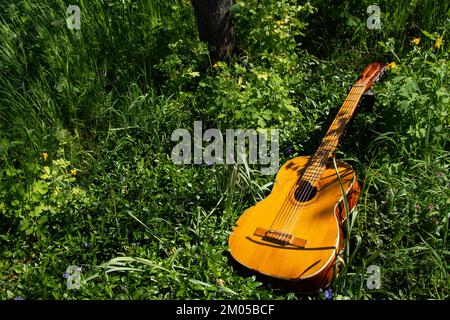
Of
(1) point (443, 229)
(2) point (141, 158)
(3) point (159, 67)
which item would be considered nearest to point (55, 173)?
(2) point (141, 158)

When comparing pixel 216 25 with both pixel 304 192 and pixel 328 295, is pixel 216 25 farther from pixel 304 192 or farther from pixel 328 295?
pixel 328 295

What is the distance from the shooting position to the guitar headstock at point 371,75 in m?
2.88

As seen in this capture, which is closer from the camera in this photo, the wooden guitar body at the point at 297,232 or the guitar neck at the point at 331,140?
the wooden guitar body at the point at 297,232

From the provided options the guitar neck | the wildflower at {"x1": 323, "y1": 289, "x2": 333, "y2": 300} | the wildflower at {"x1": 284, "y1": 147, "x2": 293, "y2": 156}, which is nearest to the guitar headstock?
the guitar neck

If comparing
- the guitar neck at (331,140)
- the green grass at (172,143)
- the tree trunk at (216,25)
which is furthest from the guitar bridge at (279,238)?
the tree trunk at (216,25)

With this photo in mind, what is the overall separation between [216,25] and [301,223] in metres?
1.52

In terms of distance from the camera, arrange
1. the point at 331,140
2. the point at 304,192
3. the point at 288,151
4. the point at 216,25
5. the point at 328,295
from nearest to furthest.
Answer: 1. the point at 328,295
2. the point at 304,192
3. the point at 331,140
4. the point at 288,151
5. the point at 216,25

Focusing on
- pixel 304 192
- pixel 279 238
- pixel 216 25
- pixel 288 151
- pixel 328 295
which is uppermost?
pixel 216 25

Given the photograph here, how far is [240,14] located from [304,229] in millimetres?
1555

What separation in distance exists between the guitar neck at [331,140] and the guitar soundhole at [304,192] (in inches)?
1.0

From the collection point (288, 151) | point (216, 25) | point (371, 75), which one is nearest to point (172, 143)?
point (288, 151)

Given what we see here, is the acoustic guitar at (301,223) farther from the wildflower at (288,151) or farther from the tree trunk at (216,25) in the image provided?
the tree trunk at (216,25)

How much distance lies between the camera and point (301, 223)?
2232 mm

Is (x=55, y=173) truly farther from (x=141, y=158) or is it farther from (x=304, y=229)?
(x=304, y=229)
